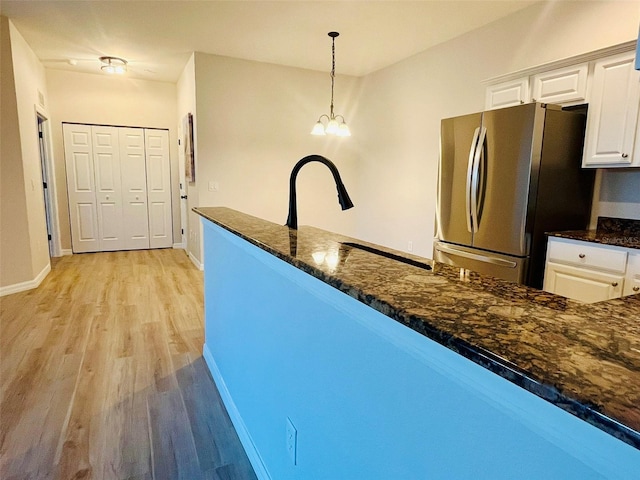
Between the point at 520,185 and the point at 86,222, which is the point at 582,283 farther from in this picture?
the point at 86,222

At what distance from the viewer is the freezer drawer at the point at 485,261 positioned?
2652mm

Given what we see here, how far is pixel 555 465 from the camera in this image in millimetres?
447

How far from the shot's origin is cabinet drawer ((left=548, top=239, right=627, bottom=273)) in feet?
7.16

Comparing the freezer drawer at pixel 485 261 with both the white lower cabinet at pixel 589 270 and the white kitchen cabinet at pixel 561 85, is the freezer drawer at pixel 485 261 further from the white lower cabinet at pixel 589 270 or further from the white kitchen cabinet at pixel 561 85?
the white kitchen cabinet at pixel 561 85

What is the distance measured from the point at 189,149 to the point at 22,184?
185 centimetres

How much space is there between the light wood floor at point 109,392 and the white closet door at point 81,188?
2168 millimetres

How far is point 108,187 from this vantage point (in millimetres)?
5941

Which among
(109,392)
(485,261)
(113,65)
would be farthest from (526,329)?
(113,65)

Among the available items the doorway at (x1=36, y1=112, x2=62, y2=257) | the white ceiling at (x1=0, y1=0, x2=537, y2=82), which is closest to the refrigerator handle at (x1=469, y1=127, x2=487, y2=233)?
the white ceiling at (x1=0, y1=0, x2=537, y2=82)

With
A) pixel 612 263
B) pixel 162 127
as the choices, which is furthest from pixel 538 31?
pixel 162 127

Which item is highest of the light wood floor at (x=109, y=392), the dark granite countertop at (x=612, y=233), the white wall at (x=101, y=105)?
the white wall at (x=101, y=105)

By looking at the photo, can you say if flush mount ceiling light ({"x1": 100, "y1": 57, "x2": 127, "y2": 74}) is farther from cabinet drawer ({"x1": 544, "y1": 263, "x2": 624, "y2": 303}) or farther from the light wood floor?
cabinet drawer ({"x1": 544, "y1": 263, "x2": 624, "y2": 303})

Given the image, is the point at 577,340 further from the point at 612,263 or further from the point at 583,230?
the point at 583,230

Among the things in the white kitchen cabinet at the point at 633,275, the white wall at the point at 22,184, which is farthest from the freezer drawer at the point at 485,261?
the white wall at the point at 22,184
